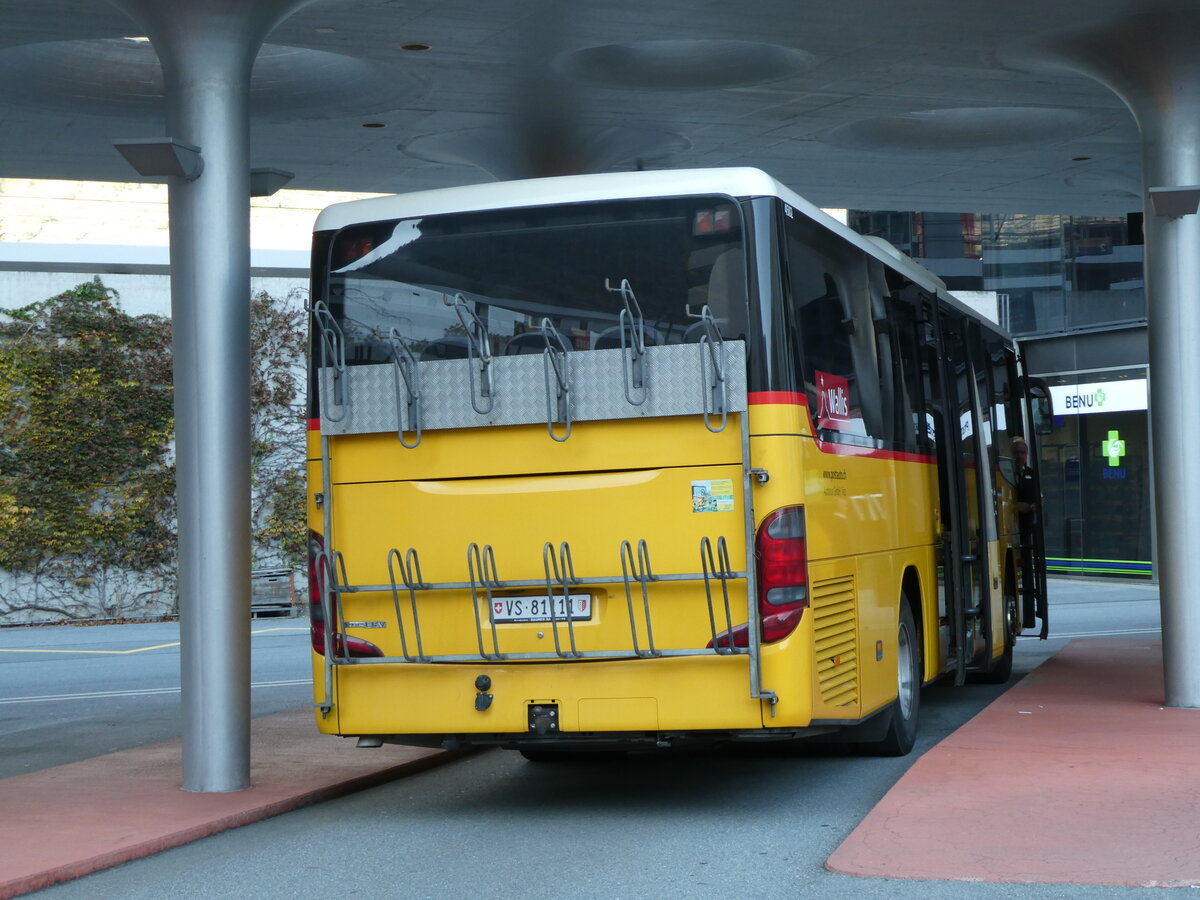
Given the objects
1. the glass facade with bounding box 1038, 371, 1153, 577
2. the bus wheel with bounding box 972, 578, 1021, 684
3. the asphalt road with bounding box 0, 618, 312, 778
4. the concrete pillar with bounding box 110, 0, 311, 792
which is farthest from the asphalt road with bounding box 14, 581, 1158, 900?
the glass facade with bounding box 1038, 371, 1153, 577

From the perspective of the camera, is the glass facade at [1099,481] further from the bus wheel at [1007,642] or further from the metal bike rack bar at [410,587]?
the metal bike rack bar at [410,587]

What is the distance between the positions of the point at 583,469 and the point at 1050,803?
9.08 feet

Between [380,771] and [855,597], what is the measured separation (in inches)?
120

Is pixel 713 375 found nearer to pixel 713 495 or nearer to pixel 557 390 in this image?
pixel 713 495

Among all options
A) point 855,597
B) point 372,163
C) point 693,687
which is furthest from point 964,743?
point 372,163

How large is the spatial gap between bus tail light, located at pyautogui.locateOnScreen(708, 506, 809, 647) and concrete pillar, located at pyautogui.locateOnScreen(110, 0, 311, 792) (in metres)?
2.85

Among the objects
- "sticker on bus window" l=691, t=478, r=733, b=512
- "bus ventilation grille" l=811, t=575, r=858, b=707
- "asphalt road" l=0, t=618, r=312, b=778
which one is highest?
"sticker on bus window" l=691, t=478, r=733, b=512

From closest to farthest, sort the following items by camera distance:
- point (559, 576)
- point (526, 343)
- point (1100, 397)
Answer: point (559, 576) < point (526, 343) < point (1100, 397)

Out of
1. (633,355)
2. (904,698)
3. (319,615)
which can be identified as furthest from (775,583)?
(904,698)

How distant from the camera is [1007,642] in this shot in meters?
13.9

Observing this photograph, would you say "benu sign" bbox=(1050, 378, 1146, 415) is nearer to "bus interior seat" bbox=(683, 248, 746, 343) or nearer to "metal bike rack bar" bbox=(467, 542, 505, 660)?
"bus interior seat" bbox=(683, 248, 746, 343)

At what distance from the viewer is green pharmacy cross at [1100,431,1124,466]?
2992 centimetres

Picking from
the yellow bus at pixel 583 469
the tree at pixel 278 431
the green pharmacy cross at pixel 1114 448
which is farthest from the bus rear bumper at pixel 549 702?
the green pharmacy cross at pixel 1114 448

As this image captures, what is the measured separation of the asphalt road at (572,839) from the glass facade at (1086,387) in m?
20.7
